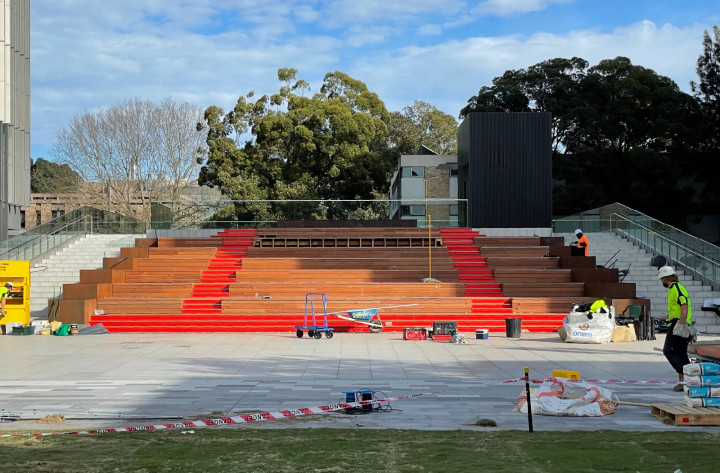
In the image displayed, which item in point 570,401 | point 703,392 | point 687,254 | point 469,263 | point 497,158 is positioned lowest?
point 570,401

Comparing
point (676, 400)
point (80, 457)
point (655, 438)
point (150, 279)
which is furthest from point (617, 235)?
point (80, 457)

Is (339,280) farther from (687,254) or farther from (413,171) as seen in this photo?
(413,171)

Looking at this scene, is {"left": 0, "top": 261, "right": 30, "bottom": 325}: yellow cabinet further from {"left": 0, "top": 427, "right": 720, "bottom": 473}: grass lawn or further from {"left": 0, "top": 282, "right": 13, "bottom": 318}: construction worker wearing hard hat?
{"left": 0, "top": 427, "right": 720, "bottom": 473}: grass lawn

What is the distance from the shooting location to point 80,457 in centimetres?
763

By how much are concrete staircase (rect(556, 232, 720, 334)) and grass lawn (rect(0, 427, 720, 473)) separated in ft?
57.5

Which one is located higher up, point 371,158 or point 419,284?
point 371,158

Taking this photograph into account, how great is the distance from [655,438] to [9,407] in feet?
25.9

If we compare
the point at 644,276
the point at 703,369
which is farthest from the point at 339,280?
the point at 703,369

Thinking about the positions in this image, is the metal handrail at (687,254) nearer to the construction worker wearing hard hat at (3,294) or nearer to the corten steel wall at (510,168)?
the corten steel wall at (510,168)

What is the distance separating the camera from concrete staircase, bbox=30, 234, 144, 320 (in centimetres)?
3127

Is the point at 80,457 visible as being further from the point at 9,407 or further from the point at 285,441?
the point at 9,407

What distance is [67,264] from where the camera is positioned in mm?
34531

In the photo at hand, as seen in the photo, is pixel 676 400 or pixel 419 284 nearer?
pixel 676 400

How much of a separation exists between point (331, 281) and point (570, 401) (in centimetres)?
2034
